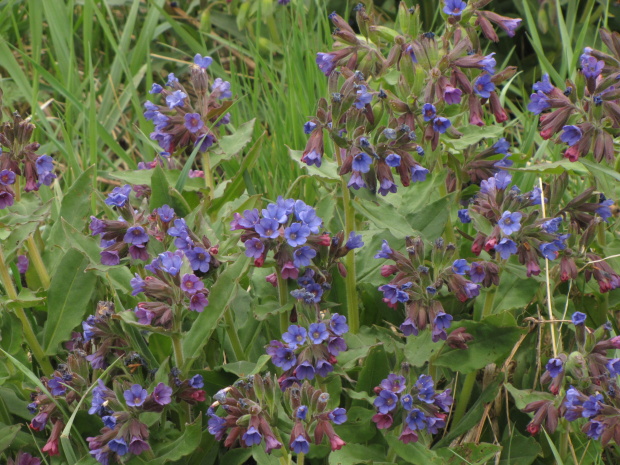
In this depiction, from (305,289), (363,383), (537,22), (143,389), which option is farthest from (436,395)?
(537,22)

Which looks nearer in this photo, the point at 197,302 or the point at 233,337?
the point at 197,302

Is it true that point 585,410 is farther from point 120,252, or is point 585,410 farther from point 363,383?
point 120,252

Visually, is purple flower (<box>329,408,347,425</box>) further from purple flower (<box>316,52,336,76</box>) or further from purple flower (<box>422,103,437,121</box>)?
purple flower (<box>316,52,336,76</box>)

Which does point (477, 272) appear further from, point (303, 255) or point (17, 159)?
→ point (17, 159)

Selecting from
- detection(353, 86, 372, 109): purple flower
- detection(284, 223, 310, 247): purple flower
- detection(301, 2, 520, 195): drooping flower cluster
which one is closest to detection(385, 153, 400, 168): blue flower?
detection(301, 2, 520, 195): drooping flower cluster

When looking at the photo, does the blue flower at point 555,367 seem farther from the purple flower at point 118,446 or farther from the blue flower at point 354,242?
the purple flower at point 118,446

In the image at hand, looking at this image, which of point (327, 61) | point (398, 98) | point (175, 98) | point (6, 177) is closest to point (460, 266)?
point (398, 98)
